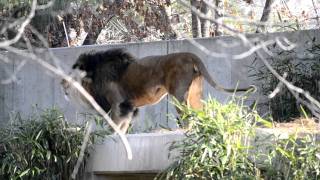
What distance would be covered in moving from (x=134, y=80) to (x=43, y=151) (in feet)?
5.92

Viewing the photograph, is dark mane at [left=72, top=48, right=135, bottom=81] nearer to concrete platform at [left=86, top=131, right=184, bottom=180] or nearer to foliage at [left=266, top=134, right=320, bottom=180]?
concrete platform at [left=86, top=131, right=184, bottom=180]

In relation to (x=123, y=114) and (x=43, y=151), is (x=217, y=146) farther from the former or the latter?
(x=123, y=114)

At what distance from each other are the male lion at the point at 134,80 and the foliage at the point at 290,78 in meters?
1.06

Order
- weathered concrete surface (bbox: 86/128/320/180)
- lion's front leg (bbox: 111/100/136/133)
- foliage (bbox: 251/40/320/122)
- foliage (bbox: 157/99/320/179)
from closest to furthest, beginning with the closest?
foliage (bbox: 157/99/320/179)
weathered concrete surface (bbox: 86/128/320/180)
lion's front leg (bbox: 111/100/136/133)
foliage (bbox: 251/40/320/122)

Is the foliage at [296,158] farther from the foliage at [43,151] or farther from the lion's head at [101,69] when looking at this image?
the lion's head at [101,69]

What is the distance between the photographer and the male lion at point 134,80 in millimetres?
9039

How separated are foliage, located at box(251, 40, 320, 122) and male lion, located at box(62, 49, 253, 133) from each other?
1065mm

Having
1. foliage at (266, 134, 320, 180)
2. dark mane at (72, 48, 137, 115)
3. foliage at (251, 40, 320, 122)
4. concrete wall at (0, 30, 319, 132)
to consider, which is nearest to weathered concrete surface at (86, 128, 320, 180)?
foliage at (266, 134, 320, 180)

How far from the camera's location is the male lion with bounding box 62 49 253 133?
9.04 meters

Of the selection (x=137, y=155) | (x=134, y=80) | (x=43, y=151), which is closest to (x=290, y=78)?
(x=134, y=80)

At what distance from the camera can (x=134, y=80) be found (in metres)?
9.56

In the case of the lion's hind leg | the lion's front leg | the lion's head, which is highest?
the lion's head

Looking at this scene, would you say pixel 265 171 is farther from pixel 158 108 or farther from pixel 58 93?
pixel 58 93

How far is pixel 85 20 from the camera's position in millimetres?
14312
